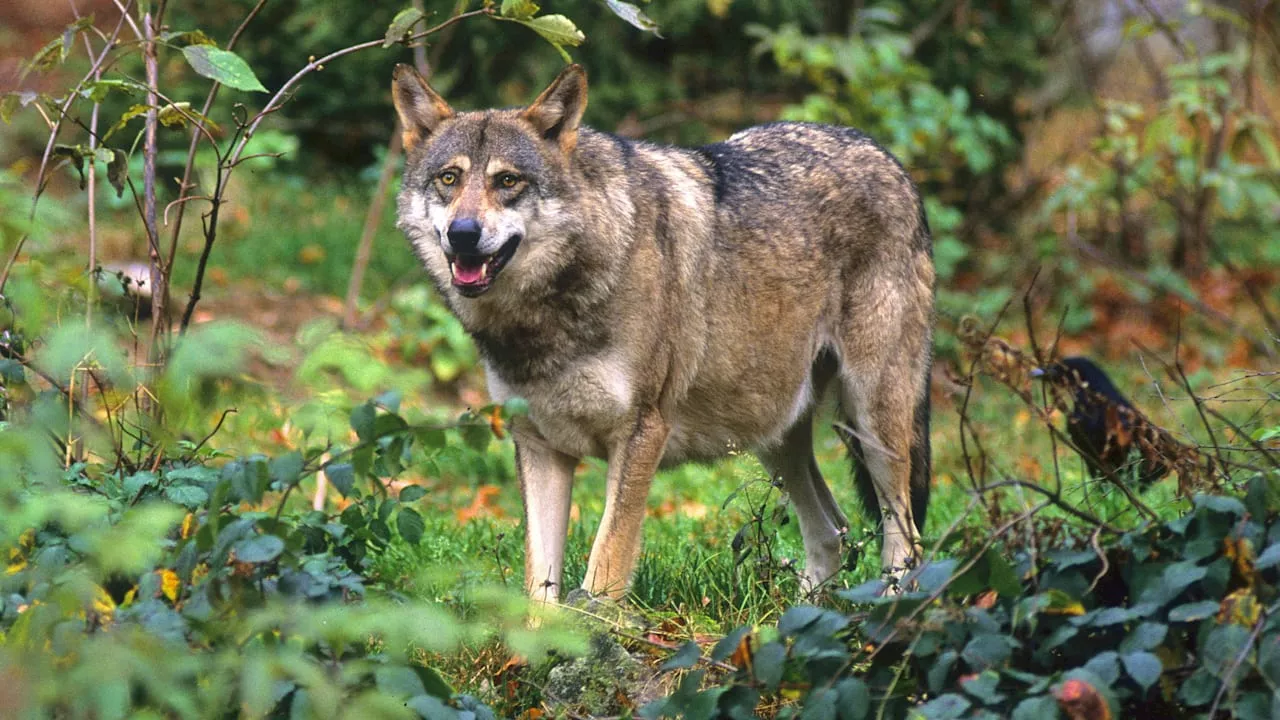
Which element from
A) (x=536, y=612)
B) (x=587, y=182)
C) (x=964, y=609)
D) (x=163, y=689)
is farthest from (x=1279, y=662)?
(x=587, y=182)

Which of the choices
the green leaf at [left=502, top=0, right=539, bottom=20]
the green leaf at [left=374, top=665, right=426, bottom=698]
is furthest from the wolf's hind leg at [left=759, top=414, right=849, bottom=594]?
the green leaf at [left=374, top=665, right=426, bottom=698]

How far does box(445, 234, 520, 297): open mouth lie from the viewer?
173 inches

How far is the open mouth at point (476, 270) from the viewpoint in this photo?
4.39 meters

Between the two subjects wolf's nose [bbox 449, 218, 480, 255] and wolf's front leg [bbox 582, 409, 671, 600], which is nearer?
wolf's nose [bbox 449, 218, 480, 255]

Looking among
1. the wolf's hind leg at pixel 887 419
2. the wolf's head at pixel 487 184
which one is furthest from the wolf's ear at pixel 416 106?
the wolf's hind leg at pixel 887 419

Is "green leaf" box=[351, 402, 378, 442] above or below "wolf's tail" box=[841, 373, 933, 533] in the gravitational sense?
above

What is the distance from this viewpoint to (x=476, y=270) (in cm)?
443

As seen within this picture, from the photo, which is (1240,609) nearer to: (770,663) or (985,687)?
(985,687)

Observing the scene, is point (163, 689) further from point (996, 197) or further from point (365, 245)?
point (996, 197)

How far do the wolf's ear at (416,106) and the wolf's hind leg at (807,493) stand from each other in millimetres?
1937

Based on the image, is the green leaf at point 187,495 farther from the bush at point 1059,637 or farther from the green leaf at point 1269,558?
the green leaf at point 1269,558

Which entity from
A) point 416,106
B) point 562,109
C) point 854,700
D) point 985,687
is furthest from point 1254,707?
point 416,106

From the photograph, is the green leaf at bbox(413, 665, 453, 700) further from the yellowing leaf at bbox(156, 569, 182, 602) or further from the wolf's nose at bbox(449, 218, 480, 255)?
the wolf's nose at bbox(449, 218, 480, 255)

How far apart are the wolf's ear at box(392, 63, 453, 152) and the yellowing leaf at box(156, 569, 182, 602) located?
7.14ft
